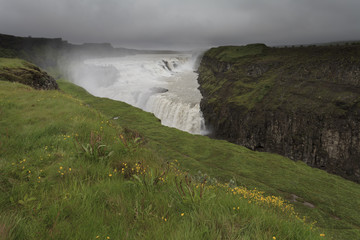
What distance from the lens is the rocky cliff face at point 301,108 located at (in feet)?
145

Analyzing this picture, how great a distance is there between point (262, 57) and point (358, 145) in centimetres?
5235

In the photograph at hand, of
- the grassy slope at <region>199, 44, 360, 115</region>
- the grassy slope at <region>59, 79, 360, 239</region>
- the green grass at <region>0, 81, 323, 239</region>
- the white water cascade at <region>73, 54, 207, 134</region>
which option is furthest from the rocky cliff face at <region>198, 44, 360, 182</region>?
the green grass at <region>0, 81, 323, 239</region>

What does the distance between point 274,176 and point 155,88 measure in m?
72.7

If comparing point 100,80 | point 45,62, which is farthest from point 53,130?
point 45,62

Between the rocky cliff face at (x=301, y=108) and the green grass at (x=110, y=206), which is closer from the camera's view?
the green grass at (x=110, y=206)

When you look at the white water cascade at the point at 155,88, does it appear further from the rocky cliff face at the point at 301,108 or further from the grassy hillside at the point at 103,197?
the grassy hillside at the point at 103,197

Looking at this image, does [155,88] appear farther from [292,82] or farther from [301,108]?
[301,108]

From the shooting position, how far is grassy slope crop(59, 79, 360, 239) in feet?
66.5

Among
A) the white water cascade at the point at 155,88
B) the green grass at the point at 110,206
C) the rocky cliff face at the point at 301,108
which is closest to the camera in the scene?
the green grass at the point at 110,206

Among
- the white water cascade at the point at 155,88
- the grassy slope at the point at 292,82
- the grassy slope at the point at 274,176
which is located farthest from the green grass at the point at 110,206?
the white water cascade at the point at 155,88

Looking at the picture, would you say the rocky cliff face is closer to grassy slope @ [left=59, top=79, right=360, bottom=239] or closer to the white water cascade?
the white water cascade

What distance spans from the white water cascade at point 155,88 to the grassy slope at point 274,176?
66.6ft

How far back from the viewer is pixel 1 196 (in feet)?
9.49

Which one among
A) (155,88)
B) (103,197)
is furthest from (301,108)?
(155,88)
